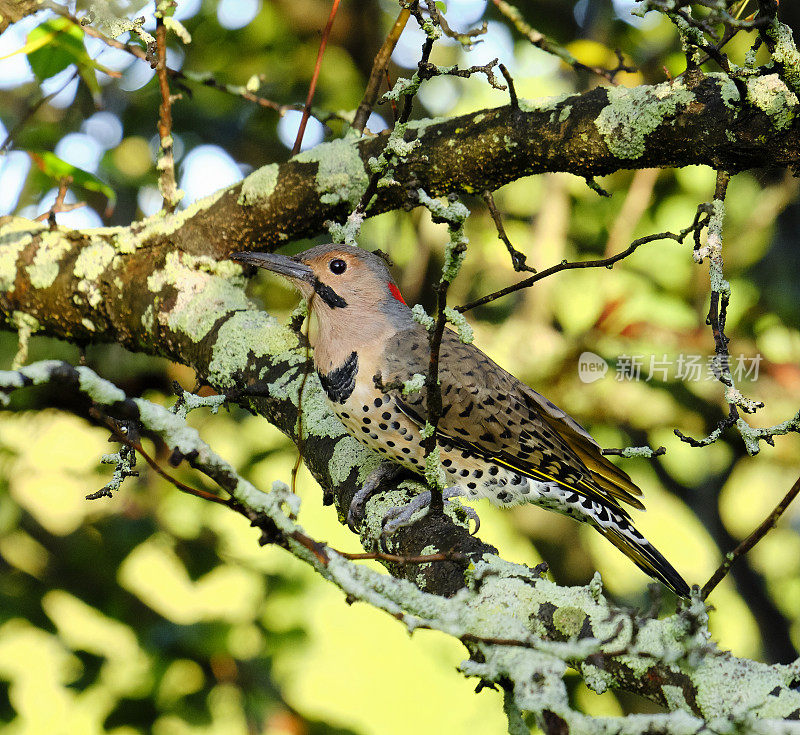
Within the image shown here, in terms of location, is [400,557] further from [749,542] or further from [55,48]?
[55,48]

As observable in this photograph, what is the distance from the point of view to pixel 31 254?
9.77 ft

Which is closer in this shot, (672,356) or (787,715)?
(787,715)

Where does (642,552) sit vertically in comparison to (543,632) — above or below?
below

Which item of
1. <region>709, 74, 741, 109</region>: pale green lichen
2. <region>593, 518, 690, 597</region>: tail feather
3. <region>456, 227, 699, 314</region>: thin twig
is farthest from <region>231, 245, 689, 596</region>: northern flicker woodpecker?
<region>709, 74, 741, 109</region>: pale green lichen

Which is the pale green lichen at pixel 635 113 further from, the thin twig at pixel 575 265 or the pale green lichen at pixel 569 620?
the pale green lichen at pixel 569 620

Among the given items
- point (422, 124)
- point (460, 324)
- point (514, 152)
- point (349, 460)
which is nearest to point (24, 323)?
point (349, 460)

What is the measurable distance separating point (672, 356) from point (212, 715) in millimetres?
2865

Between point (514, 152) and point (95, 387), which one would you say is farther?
point (514, 152)

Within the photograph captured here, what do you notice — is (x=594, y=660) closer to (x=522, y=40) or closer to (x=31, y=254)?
(x=31, y=254)

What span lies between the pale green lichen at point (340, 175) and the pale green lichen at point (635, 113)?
0.84 metres

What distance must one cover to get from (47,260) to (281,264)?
0.92 metres

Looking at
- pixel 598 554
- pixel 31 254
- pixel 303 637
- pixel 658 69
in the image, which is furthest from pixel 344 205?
pixel 598 554

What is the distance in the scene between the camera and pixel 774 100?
2016 mm

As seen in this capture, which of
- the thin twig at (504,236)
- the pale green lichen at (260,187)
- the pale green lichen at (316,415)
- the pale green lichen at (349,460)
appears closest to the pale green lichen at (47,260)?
the pale green lichen at (260,187)
